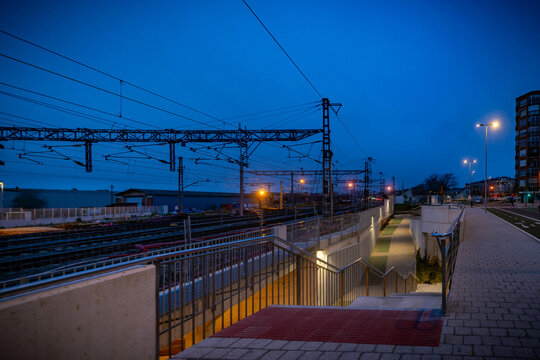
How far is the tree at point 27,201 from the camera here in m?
41.2

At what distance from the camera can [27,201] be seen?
4147 cm

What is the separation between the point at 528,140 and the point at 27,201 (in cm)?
8546

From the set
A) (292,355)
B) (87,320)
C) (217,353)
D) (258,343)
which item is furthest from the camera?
(258,343)

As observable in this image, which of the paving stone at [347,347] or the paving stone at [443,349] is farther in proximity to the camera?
the paving stone at [347,347]

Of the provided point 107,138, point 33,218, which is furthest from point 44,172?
point 107,138

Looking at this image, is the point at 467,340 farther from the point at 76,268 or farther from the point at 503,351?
the point at 76,268

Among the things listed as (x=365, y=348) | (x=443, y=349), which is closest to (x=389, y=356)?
(x=365, y=348)

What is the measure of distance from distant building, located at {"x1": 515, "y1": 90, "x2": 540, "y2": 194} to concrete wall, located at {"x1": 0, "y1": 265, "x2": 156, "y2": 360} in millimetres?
79432

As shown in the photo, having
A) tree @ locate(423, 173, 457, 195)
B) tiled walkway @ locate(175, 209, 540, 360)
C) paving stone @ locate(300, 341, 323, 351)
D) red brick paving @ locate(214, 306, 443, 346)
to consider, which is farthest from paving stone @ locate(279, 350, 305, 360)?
tree @ locate(423, 173, 457, 195)

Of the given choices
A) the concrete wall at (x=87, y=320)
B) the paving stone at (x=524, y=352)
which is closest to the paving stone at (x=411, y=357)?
the paving stone at (x=524, y=352)

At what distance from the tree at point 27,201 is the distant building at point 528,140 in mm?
81479

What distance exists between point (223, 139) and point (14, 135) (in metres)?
14.1

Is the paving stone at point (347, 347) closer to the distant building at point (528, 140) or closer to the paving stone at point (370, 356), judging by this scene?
the paving stone at point (370, 356)

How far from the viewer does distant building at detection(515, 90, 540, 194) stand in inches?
2566
